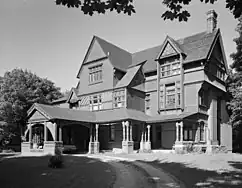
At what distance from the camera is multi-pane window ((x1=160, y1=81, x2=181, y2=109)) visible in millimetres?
30719

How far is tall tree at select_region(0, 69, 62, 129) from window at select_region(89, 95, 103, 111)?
844 centimetres

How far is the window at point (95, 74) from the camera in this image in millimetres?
35469

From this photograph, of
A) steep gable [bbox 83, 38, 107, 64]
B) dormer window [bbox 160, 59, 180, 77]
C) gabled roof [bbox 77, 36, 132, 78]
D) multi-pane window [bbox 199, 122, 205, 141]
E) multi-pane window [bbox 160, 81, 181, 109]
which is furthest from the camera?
steep gable [bbox 83, 38, 107, 64]

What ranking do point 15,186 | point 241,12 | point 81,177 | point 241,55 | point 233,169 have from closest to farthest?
1. point 241,12
2. point 15,186
3. point 81,177
4. point 233,169
5. point 241,55

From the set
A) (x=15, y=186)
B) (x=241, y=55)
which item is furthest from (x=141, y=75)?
(x=15, y=186)

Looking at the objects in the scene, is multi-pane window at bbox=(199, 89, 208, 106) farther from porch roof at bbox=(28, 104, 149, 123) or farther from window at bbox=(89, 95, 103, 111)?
window at bbox=(89, 95, 103, 111)

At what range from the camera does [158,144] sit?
32688 millimetres

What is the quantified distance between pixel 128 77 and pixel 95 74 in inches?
195

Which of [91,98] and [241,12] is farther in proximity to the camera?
[91,98]

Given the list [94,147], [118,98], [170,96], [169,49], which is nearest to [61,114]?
[94,147]

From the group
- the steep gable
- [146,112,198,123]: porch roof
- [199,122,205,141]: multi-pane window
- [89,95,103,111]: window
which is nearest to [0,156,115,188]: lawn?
[146,112,198,123]: porch roof

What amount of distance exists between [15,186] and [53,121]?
15993 mm

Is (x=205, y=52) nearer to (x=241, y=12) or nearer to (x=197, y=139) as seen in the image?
(x=197, y=139)

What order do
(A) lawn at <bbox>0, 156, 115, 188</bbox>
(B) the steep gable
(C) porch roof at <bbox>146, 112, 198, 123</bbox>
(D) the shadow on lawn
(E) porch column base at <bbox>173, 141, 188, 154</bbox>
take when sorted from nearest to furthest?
(D) the shadow on lawn, (A) lawn at <bbox>0, 156, 115, 188</bbox>, (E) porch column base at <bbox>173, 141, 188, 154</bbox>, (C) porch roof at <bbox>146, 112, 198, 123</bbox>, (B) the steep gable
